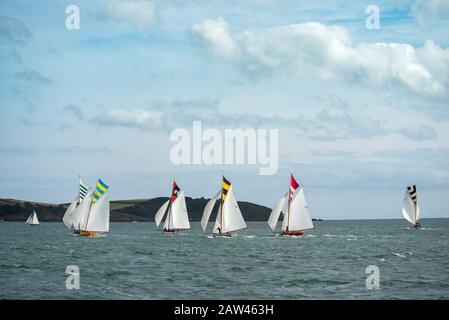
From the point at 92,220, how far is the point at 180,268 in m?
50.5

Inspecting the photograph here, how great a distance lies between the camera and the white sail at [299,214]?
102m

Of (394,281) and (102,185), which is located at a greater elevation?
(102,185)

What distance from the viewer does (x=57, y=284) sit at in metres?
46.1

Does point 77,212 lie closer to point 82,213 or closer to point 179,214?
point 82,213

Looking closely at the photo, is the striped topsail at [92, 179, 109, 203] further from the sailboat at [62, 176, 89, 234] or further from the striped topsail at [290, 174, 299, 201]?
the striped topsail at [290, 174, 299, 201]

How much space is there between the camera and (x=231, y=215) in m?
97.8

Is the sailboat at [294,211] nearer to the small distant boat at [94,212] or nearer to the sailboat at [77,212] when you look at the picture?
the small distant boat at [94,212]

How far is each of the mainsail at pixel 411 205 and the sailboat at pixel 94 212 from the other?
271ft

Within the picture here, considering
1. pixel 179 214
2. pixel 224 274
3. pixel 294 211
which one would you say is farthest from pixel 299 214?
pixel 224 274

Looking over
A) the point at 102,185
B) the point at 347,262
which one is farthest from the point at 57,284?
the point at 102,185

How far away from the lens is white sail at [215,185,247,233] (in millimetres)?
96938

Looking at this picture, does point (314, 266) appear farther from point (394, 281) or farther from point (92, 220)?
point (92, 220)
